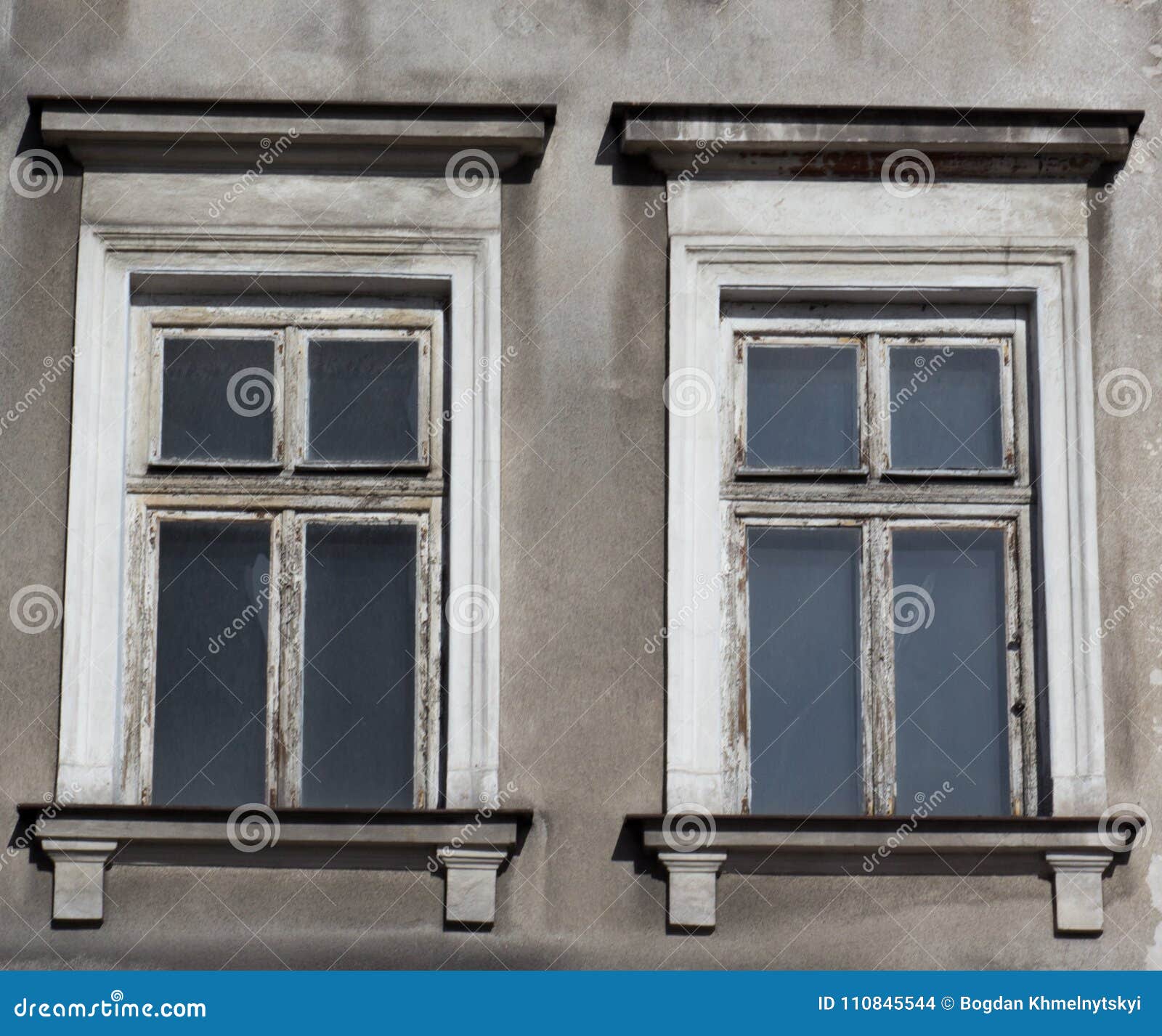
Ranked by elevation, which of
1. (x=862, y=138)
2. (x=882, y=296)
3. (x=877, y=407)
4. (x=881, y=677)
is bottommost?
(x=881, y=677)

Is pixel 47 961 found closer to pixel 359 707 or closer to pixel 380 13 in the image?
pixel 359 707

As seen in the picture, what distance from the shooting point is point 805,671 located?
22.1 feet

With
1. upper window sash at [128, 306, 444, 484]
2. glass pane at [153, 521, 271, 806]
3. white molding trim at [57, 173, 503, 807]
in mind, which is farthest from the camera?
upper window sash at [128, 306, 444, 484]

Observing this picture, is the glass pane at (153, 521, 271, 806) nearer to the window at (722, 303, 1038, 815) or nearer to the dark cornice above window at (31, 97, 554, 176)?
the dark cornice above window at (31, 97, 554, 176)

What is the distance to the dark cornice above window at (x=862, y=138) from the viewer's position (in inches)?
269

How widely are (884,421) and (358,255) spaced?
1797mm

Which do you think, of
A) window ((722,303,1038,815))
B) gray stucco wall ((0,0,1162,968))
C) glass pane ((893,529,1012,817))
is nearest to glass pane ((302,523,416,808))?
gray stucco wall ((0,0,1162,968))

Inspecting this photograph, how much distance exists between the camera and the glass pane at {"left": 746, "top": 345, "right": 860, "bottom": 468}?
6859 millimetres

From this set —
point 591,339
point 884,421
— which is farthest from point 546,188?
point 884,421

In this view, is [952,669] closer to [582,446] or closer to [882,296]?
[882,296]

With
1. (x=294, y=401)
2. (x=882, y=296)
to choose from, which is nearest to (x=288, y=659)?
(x=294, y=401)

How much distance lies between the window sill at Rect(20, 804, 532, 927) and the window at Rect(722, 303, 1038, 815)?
0.89 meters

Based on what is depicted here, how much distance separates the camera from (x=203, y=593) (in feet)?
22.2

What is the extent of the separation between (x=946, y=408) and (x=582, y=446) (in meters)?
1.21
